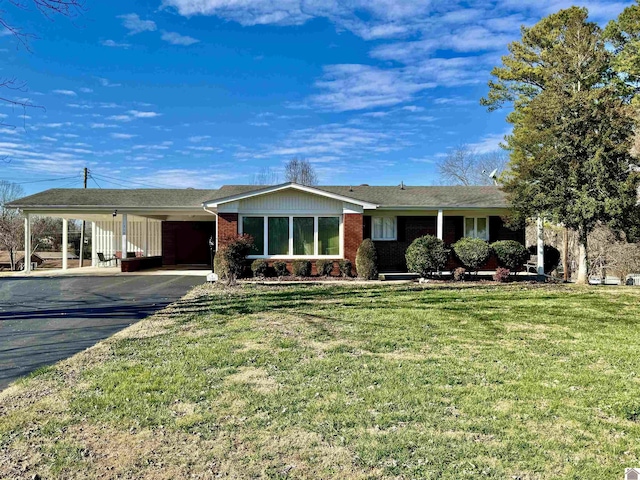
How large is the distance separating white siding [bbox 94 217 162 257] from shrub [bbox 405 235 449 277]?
14695mm

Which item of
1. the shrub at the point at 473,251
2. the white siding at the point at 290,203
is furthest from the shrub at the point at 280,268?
the shrub at the point at 473,251

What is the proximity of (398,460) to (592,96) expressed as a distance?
14182 mm

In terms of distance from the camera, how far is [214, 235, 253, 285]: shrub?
14531 mm

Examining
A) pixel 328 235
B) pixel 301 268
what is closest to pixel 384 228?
pixel 328 235

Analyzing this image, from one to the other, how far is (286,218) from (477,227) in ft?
28.1

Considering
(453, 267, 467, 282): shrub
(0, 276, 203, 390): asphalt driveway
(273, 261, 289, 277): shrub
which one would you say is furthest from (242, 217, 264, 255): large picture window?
(453, 267, 467, 282): shrub

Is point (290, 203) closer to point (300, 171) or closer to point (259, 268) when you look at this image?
point (259, 268)

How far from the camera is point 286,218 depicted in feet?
53.5

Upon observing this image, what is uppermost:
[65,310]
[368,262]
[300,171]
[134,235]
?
[300,171]

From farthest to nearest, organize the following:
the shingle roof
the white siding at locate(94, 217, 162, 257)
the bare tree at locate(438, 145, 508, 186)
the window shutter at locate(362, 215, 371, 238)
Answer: the bare tree at locate(438, 145, 508, 186) < the white siding at locate(94, 217, 162, 257) < the window shutter at locate(362, 215, 371, 238) < the shingle roof

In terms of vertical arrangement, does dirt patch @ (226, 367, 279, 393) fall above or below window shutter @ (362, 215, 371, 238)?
below

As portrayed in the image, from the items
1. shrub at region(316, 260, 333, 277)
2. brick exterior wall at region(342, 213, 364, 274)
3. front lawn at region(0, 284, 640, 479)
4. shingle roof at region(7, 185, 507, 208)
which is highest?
shingle roof at region(7, 185, 507, 208)

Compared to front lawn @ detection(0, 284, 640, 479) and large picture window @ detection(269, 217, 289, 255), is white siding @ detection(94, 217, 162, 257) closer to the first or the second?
large picture window @ detection(269, 217, 289, 255)

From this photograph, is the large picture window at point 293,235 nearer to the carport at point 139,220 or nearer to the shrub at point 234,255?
the shrub at point 234,255
